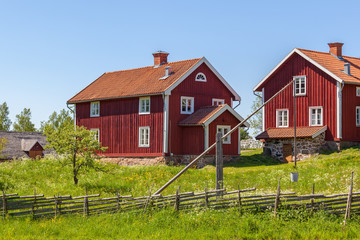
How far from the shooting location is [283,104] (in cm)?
4347

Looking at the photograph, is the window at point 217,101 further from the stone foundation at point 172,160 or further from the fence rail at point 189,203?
the fence rail at point 189,203

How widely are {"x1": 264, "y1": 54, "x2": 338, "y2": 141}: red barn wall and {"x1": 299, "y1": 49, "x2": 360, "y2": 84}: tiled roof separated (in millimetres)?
654

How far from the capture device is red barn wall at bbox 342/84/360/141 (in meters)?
40.1

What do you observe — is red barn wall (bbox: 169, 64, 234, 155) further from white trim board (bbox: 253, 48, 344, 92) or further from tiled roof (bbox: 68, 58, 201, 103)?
white trim board (bbox: 253, 48, 344, 92)

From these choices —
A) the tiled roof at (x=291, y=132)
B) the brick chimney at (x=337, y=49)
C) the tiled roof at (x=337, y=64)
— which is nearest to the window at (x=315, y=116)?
the tiled roof at (x=291, y=132)

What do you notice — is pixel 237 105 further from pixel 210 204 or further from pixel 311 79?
pixel 210 204

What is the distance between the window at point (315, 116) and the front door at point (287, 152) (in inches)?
93.7

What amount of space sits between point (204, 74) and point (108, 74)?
1171 centimetres

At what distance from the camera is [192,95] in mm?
43250

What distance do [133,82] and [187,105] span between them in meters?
5.81

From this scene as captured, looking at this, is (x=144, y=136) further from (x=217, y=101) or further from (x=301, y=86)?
(x=301, y=86)

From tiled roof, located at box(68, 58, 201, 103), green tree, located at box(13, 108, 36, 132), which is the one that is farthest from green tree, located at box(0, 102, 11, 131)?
tiled roof, located at box(68, 58, 201, 103)

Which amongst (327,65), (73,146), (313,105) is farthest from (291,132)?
(73,146)

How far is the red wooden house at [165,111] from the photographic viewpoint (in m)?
41.4
